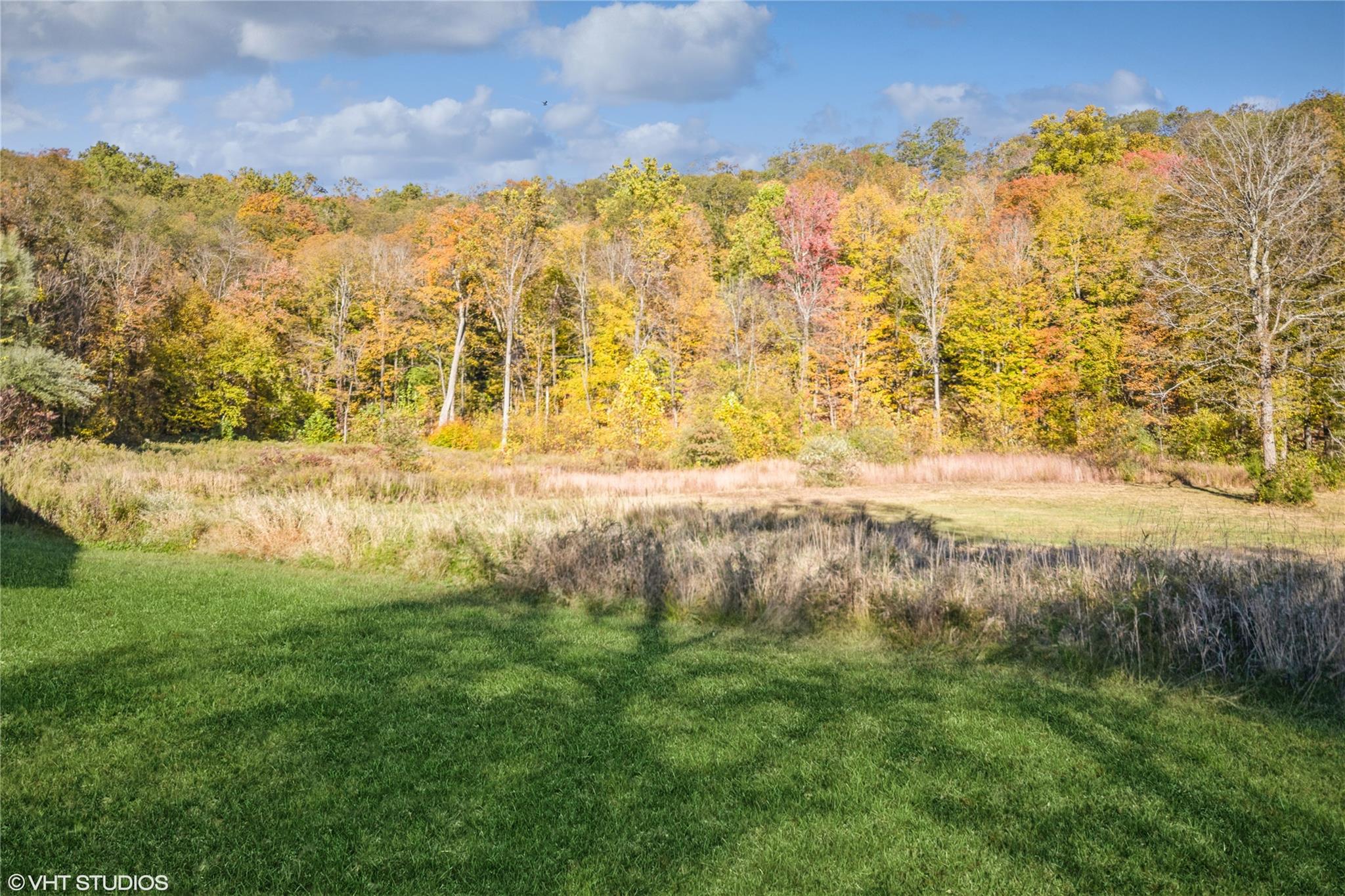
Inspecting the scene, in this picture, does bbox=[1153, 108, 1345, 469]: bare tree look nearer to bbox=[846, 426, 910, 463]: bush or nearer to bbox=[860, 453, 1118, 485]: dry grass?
bbox=[860, 453, 1118, 485]: dry grass

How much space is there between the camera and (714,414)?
2791 cm

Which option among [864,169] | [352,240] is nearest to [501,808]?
[352,240]

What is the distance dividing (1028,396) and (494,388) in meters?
28.0

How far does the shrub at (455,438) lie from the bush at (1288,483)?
96.5ft

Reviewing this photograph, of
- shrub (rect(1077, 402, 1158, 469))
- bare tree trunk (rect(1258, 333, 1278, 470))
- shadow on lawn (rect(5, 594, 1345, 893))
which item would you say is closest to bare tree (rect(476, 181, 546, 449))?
shrub (rect(1077, 402, 1158, 469))

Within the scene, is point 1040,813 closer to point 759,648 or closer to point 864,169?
point 759,648

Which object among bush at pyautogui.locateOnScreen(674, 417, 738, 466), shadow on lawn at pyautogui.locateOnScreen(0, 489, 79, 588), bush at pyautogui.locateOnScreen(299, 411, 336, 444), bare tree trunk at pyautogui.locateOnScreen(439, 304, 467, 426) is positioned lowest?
shadow on lawn at pyautogui.locateOnScreen(0, 489, 79, 588)

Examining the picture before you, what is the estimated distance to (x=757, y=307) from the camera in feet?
125

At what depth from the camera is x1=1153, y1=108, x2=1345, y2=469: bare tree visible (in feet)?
66.8

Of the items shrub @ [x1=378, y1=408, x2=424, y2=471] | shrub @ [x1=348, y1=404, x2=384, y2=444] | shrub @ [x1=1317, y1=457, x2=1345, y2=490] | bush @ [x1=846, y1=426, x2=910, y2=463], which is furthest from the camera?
shrub @ [x1=348, y1=404, x2=384, y2=444]

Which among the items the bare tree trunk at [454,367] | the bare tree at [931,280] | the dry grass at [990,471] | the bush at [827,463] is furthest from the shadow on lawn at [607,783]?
the bare tree trunk at [454,367]

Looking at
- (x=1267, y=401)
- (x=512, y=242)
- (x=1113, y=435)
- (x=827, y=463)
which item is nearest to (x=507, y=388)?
(x=512, y=242)

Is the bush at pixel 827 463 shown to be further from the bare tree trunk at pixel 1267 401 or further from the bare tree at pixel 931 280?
the bare tree at pixel 931 280

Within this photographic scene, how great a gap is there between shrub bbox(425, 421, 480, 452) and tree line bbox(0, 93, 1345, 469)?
124 mm
